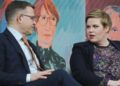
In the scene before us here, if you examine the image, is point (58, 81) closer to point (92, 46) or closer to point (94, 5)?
point (92, 46)

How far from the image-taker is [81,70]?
8.76 ft

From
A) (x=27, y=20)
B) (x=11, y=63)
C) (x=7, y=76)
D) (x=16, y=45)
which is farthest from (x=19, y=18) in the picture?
(x=7, y=76)

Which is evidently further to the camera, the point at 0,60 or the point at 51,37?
the point at 51,37

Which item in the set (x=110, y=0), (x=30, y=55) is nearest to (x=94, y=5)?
(x=110, y=0)

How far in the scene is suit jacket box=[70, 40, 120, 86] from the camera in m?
2.64

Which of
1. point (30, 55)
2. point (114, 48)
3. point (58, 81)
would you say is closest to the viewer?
point (58, 81)

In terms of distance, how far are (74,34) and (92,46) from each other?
0.28 metres

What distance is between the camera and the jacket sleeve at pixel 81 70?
104 inches

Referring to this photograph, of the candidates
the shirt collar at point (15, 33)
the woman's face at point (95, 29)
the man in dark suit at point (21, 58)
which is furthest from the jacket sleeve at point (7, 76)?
the woman's face at point (95, 29)

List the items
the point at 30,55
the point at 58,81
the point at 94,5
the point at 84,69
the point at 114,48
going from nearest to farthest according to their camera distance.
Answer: the point at 58,81
the point at 30,55
the point at 84,69
the point at 114,48
the point at 94,5

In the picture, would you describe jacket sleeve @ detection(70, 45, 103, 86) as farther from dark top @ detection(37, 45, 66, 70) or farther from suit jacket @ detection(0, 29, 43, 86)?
suit jacket @ detection(0, 29, 43, 86)

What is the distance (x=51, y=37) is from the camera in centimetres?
294

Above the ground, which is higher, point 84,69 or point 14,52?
Answer: point 14,52

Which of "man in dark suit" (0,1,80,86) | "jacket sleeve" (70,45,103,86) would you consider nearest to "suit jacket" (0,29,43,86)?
"man in dark suit" (0,1,80,86)
